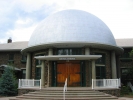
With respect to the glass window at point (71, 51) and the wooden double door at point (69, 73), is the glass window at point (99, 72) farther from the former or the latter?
the glass window at point (71, 51)

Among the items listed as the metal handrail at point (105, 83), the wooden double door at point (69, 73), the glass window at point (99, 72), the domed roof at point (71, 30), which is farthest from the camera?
the glass window at point (99, 72)

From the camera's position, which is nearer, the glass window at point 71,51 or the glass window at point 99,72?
the glass window at point 71,51

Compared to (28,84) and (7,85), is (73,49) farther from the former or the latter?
(7,85)

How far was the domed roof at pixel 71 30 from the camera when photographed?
1852cm

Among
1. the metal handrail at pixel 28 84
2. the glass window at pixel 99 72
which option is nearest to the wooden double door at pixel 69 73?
the glass window at pixel 99 72

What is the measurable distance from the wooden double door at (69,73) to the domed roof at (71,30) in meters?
2.51

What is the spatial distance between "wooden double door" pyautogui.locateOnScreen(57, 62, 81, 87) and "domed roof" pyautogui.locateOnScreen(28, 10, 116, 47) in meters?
2.51

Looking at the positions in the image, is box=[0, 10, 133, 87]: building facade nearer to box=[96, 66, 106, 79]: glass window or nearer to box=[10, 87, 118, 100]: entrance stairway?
box=[96, 66, 106, 79]: glass window

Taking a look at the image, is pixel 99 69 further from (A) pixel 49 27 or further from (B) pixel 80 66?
(A) pixel 49 27

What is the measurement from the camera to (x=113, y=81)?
1670 cm

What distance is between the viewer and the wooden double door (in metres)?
18.7

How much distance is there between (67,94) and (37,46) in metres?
6.66

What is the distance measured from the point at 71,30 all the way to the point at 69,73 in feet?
13.6

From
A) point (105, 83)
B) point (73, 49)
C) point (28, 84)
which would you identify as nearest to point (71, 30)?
point (73, 49)
